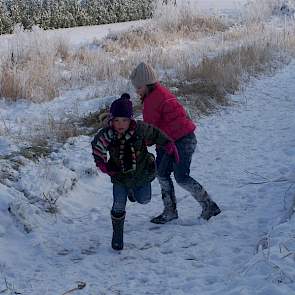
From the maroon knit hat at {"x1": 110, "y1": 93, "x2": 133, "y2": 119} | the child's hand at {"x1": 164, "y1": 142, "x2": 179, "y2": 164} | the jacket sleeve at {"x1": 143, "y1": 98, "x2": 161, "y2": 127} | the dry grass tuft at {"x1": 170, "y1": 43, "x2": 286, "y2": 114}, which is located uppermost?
the maroon knit hat at {"x1": 110, "y1": 93, "x2": 133, "y2": 119}

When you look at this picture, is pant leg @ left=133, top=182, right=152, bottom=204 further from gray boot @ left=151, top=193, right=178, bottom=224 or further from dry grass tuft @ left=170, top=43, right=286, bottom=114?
dry grass tuft @ left=170, top=43, right=286, bottom=114

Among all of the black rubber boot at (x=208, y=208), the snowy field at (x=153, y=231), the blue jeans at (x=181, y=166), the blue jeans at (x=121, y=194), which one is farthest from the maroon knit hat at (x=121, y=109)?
the black rubber boot at (x=208, y=208)

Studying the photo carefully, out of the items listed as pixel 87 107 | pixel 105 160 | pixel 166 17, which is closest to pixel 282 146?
pixel 87 107

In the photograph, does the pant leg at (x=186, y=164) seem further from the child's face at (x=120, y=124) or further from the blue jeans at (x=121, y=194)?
the child's face at (x=120, y=124)

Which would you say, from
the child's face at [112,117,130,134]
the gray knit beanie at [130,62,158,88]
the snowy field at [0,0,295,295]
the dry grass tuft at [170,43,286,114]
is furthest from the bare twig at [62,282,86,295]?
the dry grass tuft at [170,43,286,114]

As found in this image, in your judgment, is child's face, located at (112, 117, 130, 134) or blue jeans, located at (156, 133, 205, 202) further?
blue jeans, located at (156, 133, 205, 202)

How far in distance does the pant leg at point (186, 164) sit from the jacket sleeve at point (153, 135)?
15.3 inches

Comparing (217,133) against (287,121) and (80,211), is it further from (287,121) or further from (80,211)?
(80,211)

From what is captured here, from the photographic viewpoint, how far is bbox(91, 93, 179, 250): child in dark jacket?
435 cm

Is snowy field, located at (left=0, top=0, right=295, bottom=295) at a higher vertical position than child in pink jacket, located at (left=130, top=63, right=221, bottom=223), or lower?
lower

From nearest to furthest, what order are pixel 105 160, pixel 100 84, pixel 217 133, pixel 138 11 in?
pixel 105 160 < pixel 217 133 < pixel 100 84 < pixel 138 11

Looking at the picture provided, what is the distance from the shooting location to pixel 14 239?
462 centimetres

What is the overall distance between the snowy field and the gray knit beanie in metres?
1.34

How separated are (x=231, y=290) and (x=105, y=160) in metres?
1.51
